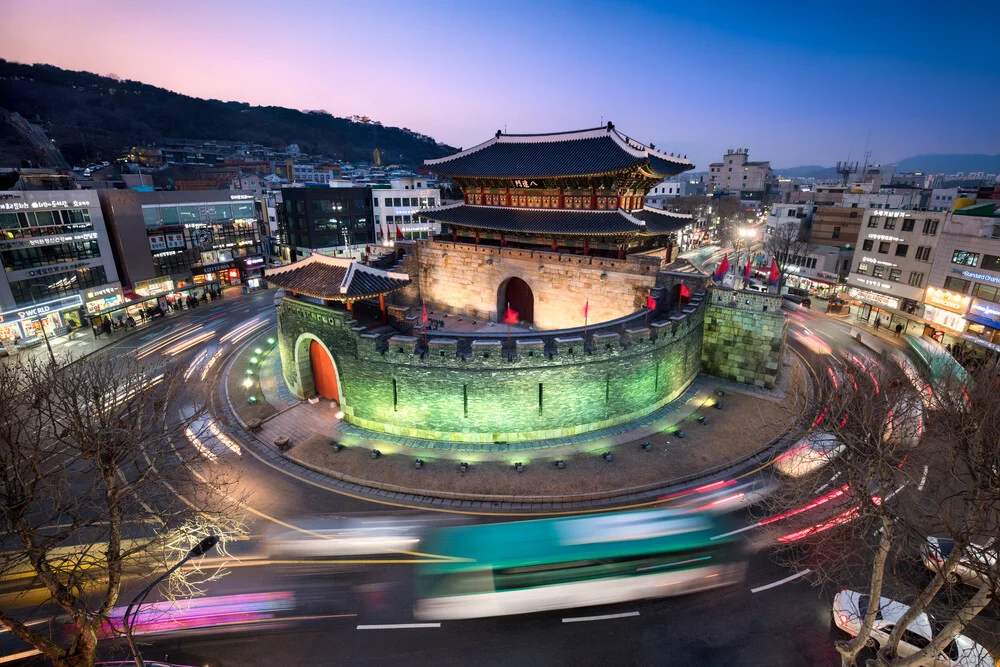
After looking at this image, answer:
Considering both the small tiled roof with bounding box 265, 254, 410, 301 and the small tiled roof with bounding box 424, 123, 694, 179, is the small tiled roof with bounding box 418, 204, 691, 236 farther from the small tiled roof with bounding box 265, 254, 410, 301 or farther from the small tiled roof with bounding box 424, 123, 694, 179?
the small tiled roof with bounding box 265, 254, 410, 301

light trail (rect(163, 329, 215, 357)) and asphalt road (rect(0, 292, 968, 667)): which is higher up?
light trail (rect(163, 329, 215, 357))

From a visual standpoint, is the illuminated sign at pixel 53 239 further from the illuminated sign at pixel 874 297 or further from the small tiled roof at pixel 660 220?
the illuminated sign at pixel 874 297

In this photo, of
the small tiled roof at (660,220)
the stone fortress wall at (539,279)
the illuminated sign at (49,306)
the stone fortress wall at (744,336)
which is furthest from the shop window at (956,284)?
the illuminated sign at (49,306)

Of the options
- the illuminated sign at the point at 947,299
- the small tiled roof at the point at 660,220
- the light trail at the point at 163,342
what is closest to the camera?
the small tiled roof at the point at 660,220

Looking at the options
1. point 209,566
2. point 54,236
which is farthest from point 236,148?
point 209,566

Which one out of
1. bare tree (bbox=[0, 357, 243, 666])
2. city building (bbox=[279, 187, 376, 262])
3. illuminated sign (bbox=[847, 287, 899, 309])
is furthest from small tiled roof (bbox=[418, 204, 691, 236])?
city building (bbox=[279, 187, 376, 262])

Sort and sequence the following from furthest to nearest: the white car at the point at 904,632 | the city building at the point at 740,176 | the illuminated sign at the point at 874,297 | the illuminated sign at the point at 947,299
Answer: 1. the city building at the point at 740,176
2. the illuminated sign at the point at 874,297
3. the illuminated sign at the point at 947,299
4. the white car at the point at 904,632
